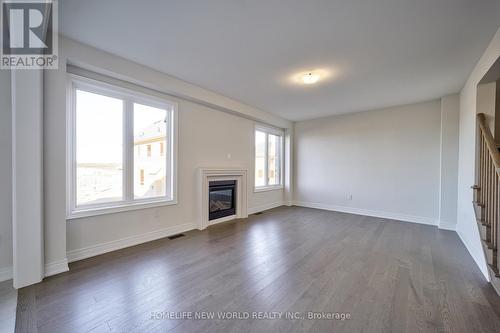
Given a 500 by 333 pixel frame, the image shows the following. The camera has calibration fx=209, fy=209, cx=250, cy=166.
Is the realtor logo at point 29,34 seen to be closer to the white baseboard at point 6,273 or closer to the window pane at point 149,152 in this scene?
the window pane at point 149,152

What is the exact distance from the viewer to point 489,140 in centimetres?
243

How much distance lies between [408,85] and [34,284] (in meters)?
5.85

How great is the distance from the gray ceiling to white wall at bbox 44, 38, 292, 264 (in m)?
0.22

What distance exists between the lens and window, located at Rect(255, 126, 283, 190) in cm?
583

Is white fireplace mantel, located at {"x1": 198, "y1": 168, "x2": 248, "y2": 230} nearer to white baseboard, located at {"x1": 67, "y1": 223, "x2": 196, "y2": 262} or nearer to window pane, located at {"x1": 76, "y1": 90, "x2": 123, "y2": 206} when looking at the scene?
white baseboard, located at {"x1": 67, "y1": 223, "x2": 196, "y2": 262}

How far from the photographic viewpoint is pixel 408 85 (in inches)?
144

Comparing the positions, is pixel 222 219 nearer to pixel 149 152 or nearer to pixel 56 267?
pixel 149 152

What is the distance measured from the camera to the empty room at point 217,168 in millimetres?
1863

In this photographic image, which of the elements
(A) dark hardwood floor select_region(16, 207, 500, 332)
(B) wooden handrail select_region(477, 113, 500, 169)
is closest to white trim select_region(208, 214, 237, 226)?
(A) dark hardwood floor select_region(16, 207, 500, 332)

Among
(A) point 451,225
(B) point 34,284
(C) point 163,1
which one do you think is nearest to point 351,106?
(A) point 451,225

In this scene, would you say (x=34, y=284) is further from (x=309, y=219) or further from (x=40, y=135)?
(x=309, y=219)

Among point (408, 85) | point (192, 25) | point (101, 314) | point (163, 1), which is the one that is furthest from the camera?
point (408, 85)

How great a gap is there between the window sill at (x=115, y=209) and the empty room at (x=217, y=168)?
22 mm

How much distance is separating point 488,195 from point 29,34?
5.24m
